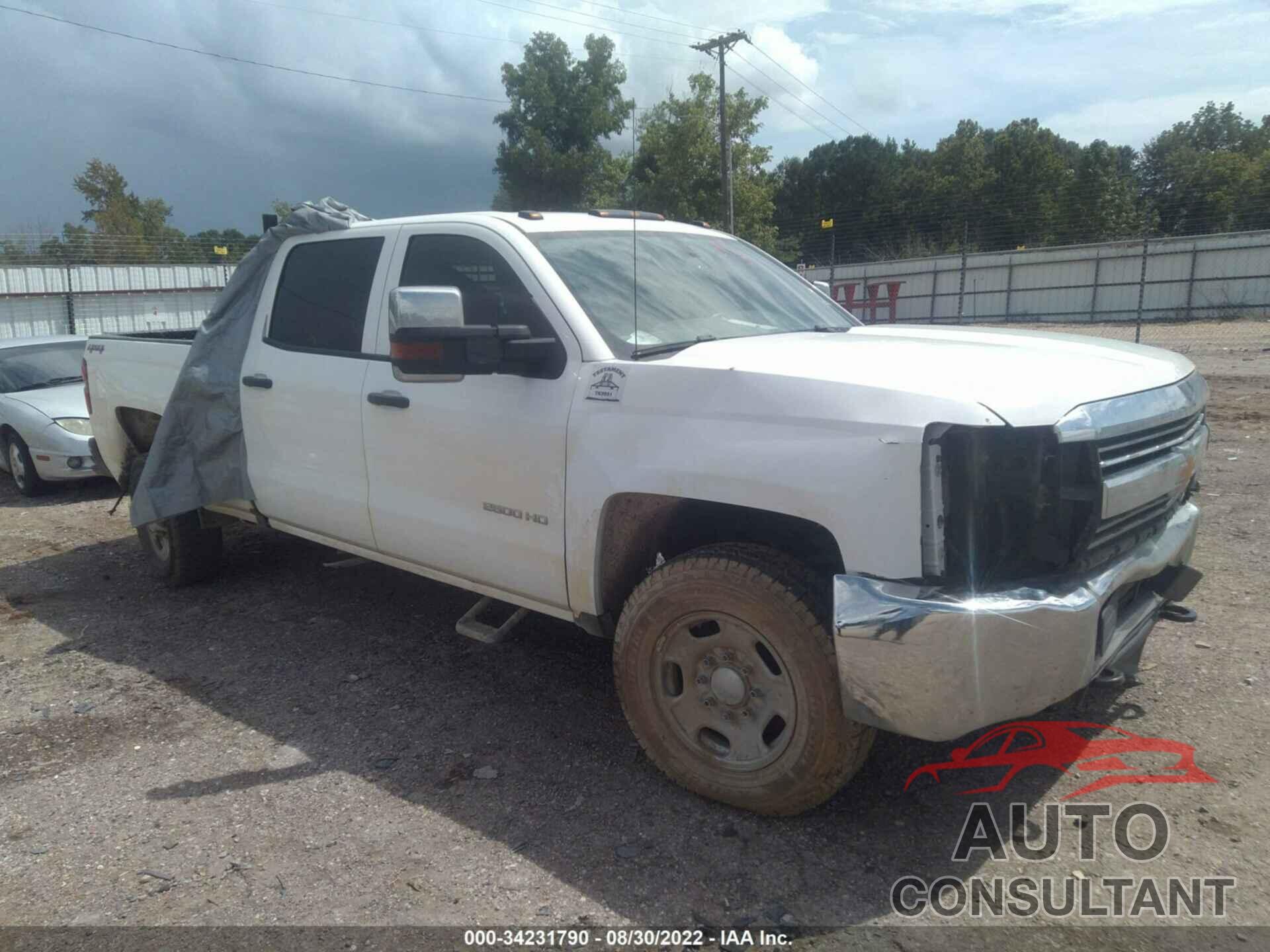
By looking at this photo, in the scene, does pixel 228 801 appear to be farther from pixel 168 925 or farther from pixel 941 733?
pixel 941 733

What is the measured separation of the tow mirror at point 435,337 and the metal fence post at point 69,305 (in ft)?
78.3

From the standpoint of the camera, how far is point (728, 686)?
294 cm

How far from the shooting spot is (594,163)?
32.4 feet

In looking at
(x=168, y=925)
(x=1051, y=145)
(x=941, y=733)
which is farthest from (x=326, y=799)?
(x=1051, y=145)

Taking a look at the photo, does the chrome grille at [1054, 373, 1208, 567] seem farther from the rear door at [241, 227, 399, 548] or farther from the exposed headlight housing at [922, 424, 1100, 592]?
the rear door at [241, 227, 399, 548]

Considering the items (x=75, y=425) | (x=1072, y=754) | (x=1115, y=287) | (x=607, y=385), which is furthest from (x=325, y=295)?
(x=1115, y=287)

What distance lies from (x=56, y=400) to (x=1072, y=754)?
360 inches

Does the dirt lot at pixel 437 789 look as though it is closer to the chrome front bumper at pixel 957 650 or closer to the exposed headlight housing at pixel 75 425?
the chrome front bumper at pixel 957 650

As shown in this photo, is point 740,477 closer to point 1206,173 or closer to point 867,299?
point 867,299

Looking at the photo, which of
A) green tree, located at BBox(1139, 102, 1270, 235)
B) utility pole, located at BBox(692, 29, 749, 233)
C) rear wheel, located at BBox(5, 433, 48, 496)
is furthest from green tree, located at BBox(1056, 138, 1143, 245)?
rear wheel, located at BBox(5, 433, 48, 496)

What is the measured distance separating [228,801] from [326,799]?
0.35 metres

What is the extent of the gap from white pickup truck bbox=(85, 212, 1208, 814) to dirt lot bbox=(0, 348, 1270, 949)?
331 mm

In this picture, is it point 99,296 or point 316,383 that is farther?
point 99,296

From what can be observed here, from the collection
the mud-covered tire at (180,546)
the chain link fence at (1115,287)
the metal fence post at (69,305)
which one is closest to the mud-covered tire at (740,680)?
the mud-covered tire at (180,546)
